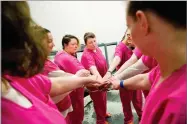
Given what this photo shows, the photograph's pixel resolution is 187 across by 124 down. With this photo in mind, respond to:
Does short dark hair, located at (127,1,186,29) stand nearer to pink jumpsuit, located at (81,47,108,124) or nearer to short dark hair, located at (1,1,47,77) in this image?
short dark hair, located at (1,1,47,77)

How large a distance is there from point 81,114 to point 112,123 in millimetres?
602

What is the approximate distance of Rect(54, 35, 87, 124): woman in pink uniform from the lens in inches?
89.7

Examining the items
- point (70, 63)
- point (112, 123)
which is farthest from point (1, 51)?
point (112, 123)

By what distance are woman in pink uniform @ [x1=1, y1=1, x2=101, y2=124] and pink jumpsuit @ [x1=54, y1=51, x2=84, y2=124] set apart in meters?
1.46

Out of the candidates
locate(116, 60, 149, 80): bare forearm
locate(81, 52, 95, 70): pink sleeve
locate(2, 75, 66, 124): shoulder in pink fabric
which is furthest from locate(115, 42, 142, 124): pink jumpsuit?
locate(2, 75, 66, 124): shoulder in pink fabric

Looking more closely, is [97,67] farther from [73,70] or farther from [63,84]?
[63,84]

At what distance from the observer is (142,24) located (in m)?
0.58

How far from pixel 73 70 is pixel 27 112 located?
5.32 feet

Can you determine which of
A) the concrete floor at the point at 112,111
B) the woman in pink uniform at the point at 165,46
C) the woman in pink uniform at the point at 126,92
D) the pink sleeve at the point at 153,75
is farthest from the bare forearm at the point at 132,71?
the concrete floor at the point at 112,111

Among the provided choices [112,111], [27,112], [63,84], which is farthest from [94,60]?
Result: [27,112]

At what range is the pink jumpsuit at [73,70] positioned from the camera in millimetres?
2275

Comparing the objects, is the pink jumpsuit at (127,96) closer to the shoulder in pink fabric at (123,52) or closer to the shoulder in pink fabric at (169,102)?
the shoulder in pink fabric at (123,52)

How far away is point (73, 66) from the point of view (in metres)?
2.28

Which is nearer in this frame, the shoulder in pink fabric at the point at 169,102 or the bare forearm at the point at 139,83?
the shoulder in pink fabric at the point at 169,102
